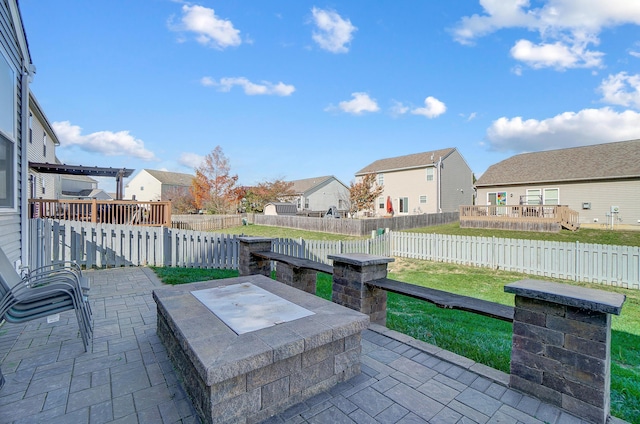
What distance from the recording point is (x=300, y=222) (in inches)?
843

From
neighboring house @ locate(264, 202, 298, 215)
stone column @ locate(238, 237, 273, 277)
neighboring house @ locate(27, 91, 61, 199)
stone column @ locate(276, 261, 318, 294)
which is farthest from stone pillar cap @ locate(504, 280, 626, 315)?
neighboring house @ locate(264, 202, 298, 215)

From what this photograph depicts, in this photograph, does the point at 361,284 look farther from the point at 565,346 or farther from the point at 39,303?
the point at 39,303

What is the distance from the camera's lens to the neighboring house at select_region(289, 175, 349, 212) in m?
35.9

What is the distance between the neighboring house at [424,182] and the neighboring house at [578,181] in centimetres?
366

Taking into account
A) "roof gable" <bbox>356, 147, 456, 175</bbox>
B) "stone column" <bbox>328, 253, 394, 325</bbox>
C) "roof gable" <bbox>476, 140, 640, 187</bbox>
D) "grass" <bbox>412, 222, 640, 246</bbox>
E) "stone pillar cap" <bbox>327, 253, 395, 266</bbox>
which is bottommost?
"grass" <bbox>412, 222, 640, 246</bbox>

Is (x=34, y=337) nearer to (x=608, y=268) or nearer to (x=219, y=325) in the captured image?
(x=219, y=325)

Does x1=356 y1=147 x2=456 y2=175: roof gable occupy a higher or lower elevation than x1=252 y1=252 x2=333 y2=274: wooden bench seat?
higher

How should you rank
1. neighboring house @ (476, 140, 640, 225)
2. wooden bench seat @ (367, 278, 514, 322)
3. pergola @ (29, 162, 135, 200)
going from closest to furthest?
wooden bench seat @ (367, 278, 514, 322) < pergola @ (29, 162, 135, 200) < neighboring house @ (476, 140, 640, 225)

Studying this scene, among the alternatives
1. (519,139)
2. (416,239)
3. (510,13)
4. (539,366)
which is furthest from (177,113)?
(519,139)

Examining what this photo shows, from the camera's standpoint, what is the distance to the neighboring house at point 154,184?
39.1m

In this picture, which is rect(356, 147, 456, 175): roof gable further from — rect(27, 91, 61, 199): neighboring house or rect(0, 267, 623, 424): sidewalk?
rect(0, 267, 623, 424): sidewalk

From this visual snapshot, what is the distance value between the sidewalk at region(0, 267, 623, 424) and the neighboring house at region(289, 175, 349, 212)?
103 feet

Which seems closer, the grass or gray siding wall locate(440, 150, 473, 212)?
the grass

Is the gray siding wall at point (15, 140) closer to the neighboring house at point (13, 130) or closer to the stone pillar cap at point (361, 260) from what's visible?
the neighboring house at point (13, 130)
